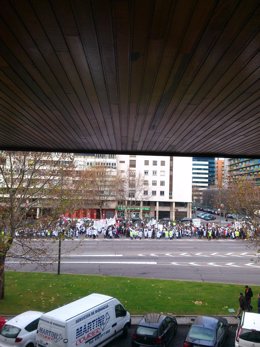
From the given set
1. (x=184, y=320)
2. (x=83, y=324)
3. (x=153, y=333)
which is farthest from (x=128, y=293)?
(x=83, y=324)

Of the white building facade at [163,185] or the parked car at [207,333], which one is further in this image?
the white building facade at [163,185]

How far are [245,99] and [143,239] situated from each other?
3843cm

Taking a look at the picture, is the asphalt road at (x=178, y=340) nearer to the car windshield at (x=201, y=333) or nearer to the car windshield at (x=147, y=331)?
the car windshield at (x=147, y=331)

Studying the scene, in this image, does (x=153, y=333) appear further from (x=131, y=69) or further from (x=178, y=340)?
(x=131, y=69)

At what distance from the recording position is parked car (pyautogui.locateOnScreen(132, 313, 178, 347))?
40.5 ft

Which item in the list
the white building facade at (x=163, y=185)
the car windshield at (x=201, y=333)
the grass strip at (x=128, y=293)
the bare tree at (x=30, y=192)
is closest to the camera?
the car windshield at (x=201, y=333)

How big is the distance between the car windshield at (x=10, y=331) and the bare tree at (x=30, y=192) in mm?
4065

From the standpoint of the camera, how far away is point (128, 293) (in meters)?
19.1

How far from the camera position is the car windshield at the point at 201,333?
472 inches

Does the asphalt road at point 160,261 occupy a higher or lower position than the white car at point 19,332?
lower

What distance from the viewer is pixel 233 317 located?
53.6ft

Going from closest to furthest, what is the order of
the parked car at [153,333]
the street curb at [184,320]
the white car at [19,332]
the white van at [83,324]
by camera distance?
the white van at [83,324] → the parked car at [153,333] → the white car at [19,332] → the street curb at [184,320]

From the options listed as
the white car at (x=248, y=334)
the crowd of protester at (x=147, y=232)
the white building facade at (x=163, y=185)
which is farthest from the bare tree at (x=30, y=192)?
the white building facade at (x=163, y=185)

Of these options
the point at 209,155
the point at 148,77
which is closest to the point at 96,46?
the point at 148,77
